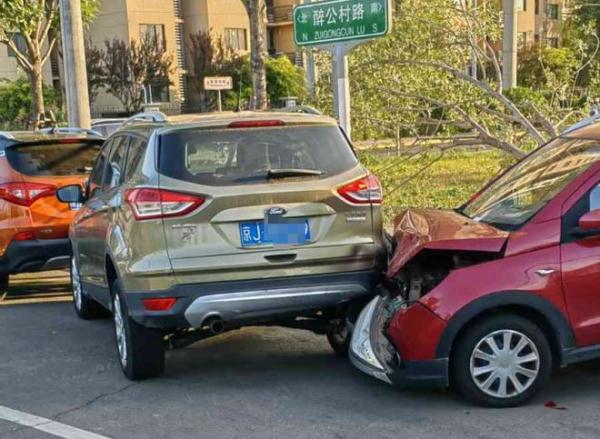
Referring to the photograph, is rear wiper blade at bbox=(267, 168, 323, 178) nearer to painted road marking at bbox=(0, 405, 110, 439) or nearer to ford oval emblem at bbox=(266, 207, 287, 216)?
ford oval emblem at bbox=(266, 207, 287, 216)

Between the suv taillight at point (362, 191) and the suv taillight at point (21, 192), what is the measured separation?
4090mm

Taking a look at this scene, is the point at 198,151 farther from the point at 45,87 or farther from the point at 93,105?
the point at 93,105

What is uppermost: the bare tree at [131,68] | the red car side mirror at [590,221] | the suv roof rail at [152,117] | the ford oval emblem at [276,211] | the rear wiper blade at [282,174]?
the bare tree at [131,68]

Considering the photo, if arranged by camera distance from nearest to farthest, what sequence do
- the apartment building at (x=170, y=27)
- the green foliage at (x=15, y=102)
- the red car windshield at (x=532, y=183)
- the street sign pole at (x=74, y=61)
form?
the red car windshield at (x=532, y=183)
the street sign pole at (x=74, y=61)
the green foliage at (x=15, y=102)
the apartment building at (x=170, y=27)

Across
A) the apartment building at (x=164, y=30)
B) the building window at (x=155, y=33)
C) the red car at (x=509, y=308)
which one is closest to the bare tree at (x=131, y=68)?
the building window at (x=155, y=33)

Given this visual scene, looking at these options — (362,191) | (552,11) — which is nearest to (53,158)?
(362,191)

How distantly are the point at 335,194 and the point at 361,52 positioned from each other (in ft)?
20.3

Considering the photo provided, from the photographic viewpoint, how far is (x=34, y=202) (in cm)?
791

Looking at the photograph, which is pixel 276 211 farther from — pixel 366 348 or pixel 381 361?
pixel 381 361

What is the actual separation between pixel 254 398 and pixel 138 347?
0.90m

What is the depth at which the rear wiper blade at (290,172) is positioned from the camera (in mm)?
5141

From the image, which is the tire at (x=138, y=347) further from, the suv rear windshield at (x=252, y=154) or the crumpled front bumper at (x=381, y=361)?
the crumpled front bumper at (x=381, y=361)

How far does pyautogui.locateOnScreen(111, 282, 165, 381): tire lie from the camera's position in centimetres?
526

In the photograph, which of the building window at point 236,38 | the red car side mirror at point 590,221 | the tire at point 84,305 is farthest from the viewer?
the building window at point 236,38
